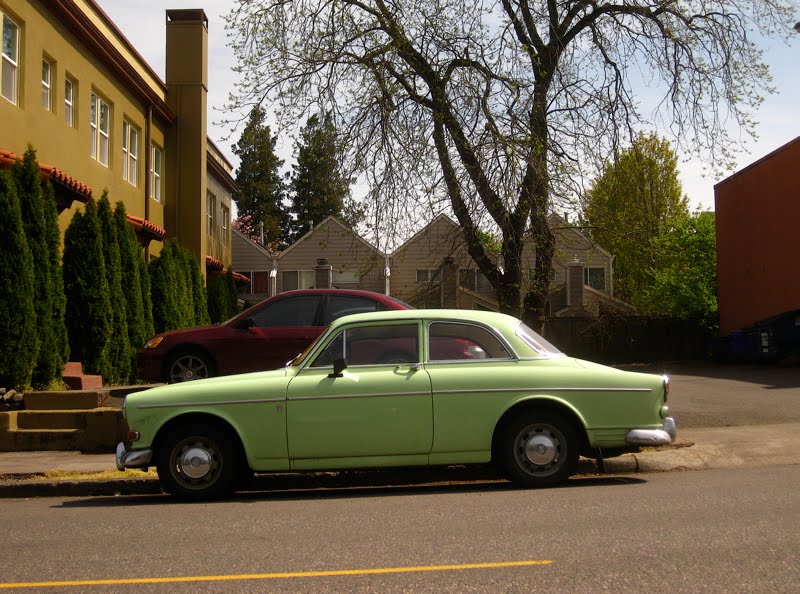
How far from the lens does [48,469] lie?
398 inches

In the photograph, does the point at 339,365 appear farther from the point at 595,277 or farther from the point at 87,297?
the point at 595,277

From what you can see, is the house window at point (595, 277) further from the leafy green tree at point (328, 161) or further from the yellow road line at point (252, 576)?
the yellow road line at point (252, 576)

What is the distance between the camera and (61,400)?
12.9 m

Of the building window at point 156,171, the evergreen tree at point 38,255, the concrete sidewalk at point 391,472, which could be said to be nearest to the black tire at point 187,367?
the concrete sidewalk at point 391,472

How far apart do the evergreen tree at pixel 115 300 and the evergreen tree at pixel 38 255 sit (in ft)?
9.90

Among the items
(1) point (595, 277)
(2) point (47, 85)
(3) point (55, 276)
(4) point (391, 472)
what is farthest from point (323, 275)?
(4) point (391, 472)

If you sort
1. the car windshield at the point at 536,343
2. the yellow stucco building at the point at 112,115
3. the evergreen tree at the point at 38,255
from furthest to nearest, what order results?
the yellow stucco building at the point at 112,115
the evergreen tree at the point at 38,255
the car windshield at the point at 536,343

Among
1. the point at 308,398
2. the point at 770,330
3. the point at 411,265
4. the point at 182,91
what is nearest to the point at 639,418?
the point at 308,398

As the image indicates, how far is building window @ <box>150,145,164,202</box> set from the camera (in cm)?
2522

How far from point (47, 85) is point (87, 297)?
440 centimetres

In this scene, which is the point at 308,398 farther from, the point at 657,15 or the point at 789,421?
the point at 657,15

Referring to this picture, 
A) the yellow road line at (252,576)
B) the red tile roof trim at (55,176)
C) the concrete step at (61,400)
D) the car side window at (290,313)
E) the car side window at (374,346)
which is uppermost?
the red tile roof trim at (55,176)

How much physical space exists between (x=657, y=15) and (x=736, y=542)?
15282mm

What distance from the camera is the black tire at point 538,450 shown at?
845 cm
